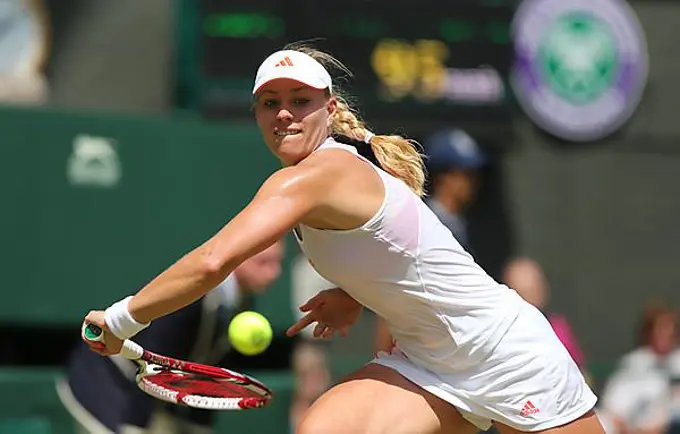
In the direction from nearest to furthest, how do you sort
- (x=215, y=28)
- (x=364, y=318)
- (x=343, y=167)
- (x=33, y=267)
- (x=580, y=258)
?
(x=343, y=167)
(x=33, y=267)
(x=215, y=28)
(x=364, y=318)
(x=580, y=258)

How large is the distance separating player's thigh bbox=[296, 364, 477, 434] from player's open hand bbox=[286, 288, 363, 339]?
0.33 meters

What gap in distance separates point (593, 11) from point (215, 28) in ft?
10.6

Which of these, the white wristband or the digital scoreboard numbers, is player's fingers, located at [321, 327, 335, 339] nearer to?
the white wristband

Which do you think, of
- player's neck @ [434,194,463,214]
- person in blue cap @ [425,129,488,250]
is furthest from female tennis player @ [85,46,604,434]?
player's neck @ [434,194,463,214]

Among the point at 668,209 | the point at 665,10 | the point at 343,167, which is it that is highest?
the point at 665,10

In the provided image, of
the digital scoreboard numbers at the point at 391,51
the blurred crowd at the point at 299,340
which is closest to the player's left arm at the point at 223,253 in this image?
the blurred crowd at the point at 299,340

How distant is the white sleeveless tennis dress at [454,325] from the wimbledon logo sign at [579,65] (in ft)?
20.9

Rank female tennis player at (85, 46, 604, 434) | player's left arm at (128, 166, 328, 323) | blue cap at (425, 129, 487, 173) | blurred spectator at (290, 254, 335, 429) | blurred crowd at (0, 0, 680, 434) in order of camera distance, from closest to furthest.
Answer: player's left arm at (128, 166, 328, 323)
female tennis player at (85, 46, 604, 434)
blurred crowd at (0, 0, 680, 434)
blue cap at (425, 129, 487, 173)
blurred spectator at (290, 254, 335, 429)

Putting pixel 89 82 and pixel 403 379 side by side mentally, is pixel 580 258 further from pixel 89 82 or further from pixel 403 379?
pixel 403 379

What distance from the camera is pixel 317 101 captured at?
14.9ft

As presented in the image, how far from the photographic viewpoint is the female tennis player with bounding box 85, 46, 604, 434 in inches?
174

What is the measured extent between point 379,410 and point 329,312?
0.54 metres

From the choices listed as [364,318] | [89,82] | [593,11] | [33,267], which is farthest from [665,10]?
[33,267]

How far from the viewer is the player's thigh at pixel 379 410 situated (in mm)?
4480
